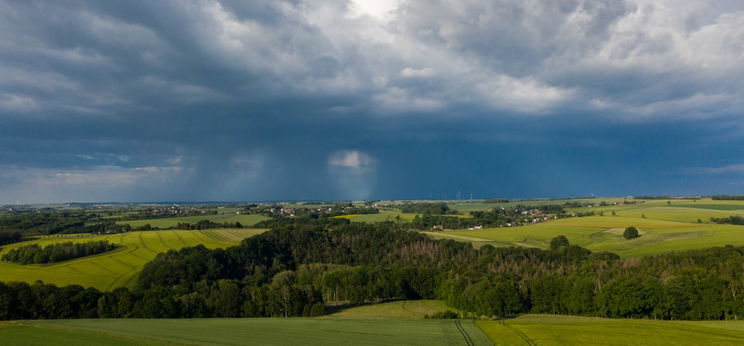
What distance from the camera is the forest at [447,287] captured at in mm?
58062

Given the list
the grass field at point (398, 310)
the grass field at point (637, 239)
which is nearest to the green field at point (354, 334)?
the grass field at point (398, 310)

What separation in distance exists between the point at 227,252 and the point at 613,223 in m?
125

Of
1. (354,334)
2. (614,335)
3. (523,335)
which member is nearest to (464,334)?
(523,335)

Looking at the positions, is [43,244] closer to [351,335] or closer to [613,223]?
[351,335]

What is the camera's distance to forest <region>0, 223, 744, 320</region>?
5806cm

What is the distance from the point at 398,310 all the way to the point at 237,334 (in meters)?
44.3

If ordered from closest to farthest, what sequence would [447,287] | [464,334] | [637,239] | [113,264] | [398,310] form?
[464,334] < [398,310] < [447,287] < [113,264] < [637,239]

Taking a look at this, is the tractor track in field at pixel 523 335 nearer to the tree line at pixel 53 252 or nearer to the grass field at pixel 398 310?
the grass field at pixel 398 310

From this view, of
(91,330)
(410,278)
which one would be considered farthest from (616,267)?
(91,330)

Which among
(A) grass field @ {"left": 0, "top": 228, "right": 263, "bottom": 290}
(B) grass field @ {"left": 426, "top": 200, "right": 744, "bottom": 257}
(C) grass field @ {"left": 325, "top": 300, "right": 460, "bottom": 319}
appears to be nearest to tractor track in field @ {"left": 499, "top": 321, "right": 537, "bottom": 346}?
(C) grass field @ {"left": 325, "top": 300, "right": 460, "bottom": 319}

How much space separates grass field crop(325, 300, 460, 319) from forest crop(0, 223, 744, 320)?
2.86 m

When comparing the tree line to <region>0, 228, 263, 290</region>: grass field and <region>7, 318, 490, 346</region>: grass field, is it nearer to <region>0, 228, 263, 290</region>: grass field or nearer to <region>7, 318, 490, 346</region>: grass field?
<region>0, 228, 263, 290</region>: grass field

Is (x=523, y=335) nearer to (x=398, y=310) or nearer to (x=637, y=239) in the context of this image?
(x=398, y=310)

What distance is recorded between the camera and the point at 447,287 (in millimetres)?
80938
